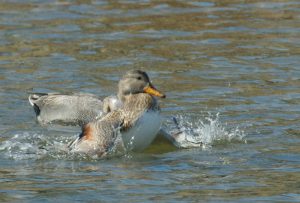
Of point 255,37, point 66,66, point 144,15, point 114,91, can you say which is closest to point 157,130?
point 114,91

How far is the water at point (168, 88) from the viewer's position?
33.5 feet

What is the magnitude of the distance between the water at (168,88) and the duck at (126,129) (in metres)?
0.15

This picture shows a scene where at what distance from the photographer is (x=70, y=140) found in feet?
42.1

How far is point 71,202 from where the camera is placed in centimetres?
957

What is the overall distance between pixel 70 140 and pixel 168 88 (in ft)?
9.48

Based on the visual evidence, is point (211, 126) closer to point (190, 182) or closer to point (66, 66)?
point (190, 182)

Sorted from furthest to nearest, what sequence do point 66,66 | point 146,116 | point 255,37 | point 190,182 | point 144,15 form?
point 144,15 → point 255,37 → point 66,66 → point 146,116 → point 190,182

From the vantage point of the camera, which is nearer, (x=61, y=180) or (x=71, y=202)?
(x=71, y=202)

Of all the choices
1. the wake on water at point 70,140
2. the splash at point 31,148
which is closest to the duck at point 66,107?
the wake on water at point 70,140

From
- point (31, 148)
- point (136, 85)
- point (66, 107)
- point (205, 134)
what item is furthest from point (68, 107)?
point (136, 85)

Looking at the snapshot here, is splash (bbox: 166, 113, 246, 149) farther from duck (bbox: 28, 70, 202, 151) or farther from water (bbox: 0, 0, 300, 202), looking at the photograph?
duck (bbox: 28, 70, 202, 151)

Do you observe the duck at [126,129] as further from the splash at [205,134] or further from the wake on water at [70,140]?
the splash at [205,134]

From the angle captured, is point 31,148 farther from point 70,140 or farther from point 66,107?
point 66,107

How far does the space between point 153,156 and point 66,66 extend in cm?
539
